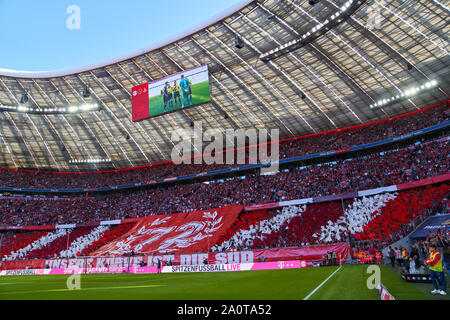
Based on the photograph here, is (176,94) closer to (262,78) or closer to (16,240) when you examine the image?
(262,78)

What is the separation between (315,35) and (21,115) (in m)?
44.4

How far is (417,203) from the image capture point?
1131 inches

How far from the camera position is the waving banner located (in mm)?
36781

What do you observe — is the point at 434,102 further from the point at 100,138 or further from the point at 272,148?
the point at 100,138

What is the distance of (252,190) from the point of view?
143 ft

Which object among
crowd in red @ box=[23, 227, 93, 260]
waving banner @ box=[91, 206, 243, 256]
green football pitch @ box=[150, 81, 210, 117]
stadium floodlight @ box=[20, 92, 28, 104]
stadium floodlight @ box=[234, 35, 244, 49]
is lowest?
crowd in red @ box=[23, 227, 93, 260]

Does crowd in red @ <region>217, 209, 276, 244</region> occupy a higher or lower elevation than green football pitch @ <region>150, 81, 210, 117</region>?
lower

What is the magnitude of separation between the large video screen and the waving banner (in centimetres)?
1470

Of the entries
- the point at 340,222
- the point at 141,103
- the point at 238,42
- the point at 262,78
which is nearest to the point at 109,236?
the point at 141,103

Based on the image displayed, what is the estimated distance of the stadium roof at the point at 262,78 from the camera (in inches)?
1162

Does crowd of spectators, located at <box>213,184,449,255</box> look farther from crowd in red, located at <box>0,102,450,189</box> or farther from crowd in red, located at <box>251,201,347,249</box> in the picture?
crowd in red, located at <box>0,102,450,189</box>

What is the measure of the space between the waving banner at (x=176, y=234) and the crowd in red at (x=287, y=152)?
1154 cm

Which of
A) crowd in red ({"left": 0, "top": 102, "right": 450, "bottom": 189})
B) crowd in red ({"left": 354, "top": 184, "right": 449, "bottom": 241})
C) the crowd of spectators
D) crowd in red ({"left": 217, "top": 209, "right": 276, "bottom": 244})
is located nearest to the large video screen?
crowd in red ({"left": 217, "top": 209, "right": 276, "bottom": 244})

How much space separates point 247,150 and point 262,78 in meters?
16.4
